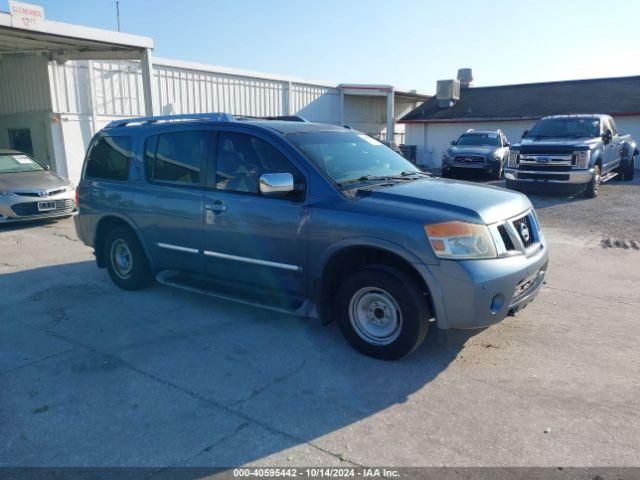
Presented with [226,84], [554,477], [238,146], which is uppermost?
[226,84]

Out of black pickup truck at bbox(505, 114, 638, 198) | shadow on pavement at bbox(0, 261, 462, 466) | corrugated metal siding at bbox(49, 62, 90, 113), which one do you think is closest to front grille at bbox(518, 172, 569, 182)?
black pickup truck at bbox(505, 114, 638, 198)

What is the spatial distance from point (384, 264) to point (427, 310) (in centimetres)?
52

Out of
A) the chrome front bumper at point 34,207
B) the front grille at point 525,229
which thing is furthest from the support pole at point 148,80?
the front grille at point 525,229

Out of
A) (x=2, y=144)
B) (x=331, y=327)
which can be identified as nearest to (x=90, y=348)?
(x=331, y=327)

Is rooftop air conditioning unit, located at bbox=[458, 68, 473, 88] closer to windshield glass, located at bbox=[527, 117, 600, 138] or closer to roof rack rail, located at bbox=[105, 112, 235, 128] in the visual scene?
windshield glass, located at bbox=[527, 117, 600, 138]

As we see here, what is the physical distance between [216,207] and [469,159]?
1435 cm

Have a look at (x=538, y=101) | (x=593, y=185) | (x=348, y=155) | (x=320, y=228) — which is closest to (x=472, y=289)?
(x=320, y=228)

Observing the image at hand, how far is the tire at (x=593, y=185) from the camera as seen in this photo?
13.2 m

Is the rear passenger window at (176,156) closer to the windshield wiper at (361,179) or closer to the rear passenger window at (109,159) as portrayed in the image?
the rear passenger window at (109,159)

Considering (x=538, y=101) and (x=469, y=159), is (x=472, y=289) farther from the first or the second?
(x=538, y=101)

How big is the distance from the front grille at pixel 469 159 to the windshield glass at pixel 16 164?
12.8m

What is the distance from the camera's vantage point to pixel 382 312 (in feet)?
14.0

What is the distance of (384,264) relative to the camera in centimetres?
426

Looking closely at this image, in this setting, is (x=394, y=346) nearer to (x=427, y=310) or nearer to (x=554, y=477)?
(x=427, y=310)
